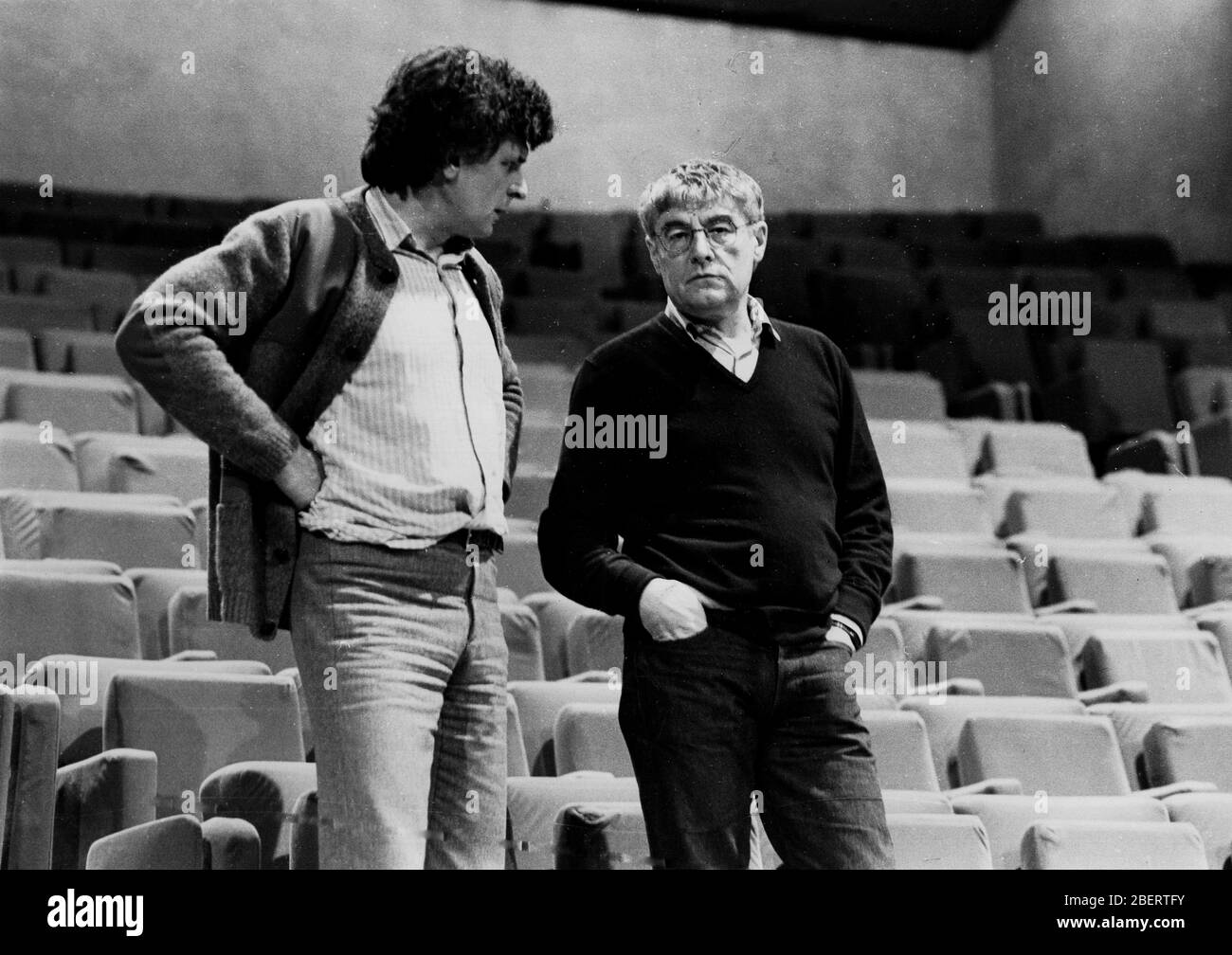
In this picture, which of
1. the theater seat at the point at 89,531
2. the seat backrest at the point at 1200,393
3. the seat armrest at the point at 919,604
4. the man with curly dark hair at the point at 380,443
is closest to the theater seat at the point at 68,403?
the theater seat at the point at 89,531

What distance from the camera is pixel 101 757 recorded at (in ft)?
2.02

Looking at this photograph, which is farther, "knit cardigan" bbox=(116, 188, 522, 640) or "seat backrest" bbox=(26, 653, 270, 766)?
"seat backrest" bbox=(26, 653, 270, 766)

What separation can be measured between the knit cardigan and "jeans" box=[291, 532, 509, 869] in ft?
0.05

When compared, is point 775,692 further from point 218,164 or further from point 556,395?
point 218,164

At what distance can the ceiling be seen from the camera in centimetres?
139

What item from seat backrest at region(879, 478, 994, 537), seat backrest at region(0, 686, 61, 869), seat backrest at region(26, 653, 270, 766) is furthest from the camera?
seat backrest at region(879, 478, 994, 537)

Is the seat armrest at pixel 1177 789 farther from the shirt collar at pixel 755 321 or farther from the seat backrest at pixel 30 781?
the seat backrest at pixel 30 781

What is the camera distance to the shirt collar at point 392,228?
543 mm

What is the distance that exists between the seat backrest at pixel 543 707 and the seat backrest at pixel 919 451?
553 millimetres

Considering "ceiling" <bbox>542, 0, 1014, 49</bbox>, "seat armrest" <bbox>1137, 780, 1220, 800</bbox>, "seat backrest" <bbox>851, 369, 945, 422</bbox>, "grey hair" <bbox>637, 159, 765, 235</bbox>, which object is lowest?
"seat armrest" <bbox>1137, 780, 1220, 800</bbox>

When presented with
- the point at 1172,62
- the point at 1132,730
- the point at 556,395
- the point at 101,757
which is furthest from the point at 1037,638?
the point at 1172,62

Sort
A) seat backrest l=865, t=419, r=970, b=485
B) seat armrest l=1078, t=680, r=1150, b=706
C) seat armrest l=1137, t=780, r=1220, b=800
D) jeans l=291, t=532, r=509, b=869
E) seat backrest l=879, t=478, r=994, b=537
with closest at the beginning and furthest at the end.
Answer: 1. jeans l=291, t=532, r=509, b=869
2. seat armrest l=1137, t=780, r=1220, b=800
3. seat armrest l=1078, t=680, r=1150, b=706
4. seat backrest l=879, t=478, r=994, b=537
5. seat backrest l=865, t=419, r=970, b=485

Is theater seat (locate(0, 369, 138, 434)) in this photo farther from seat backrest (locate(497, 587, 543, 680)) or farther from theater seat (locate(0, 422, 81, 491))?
seat backrest (locate(497, 587, 543, 680))

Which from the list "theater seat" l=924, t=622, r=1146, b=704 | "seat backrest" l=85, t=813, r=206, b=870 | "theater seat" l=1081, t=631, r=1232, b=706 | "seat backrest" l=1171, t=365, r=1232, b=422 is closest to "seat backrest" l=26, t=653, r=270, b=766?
"seat backrest" l=85, t=813, r=206, b=870
